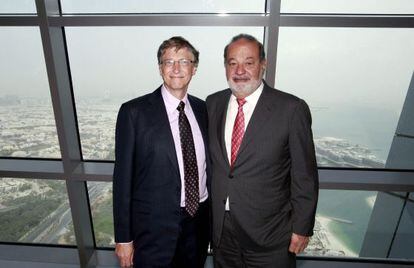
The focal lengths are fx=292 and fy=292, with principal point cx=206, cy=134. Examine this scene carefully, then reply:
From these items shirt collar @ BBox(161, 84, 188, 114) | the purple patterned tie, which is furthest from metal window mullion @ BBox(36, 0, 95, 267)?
the purple patterned tie

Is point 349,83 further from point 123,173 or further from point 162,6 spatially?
point 123,173

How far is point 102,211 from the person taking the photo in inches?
97.0

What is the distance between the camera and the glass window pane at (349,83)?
1940 millimetres

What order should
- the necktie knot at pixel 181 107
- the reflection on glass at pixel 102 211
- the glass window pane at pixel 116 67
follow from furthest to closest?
the reflection on glass at pixel 102 211 → the glass window pane at pixel 116 67 → the necktie knot at pixel 181 107

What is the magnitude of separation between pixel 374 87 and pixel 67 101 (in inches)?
84.1

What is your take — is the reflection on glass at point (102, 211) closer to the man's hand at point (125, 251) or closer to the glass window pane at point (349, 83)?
the man's hand at point (125, 251)

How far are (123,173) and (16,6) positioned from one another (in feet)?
4.51

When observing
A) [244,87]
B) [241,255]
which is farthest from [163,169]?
[241,255]

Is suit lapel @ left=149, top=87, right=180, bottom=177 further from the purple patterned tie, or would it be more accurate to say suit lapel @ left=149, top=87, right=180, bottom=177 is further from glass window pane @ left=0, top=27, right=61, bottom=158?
glass window pane @ left=0, top=27, right=61, bottom=158

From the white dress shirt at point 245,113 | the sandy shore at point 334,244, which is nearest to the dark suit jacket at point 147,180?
the white dress shirt at point 245,113

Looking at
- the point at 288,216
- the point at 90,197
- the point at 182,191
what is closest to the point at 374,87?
the point at 288,216

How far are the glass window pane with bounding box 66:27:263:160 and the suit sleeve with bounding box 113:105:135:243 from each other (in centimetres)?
71

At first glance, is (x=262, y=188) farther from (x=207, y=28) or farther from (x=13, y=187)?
(x=13, y=187)

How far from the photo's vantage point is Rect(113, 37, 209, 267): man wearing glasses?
1.44 m
